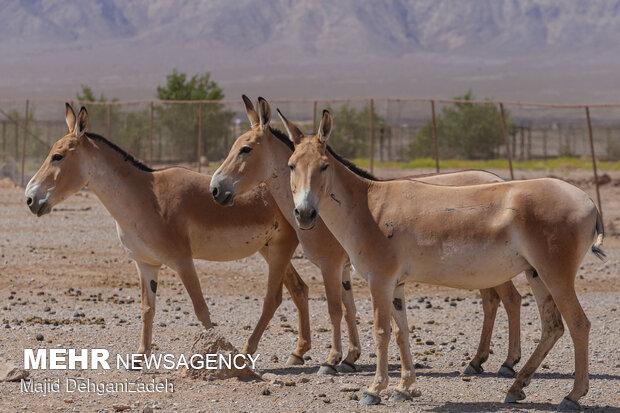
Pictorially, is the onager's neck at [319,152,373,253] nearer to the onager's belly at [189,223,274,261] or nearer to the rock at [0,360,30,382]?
the onager's belly at [189,223,274,261]

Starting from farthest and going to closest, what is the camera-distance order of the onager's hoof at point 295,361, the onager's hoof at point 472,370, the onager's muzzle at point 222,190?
the onager's hoof at point 295,361, the onager's hoof at point 472,370, the onager's muzzle at point 222,190

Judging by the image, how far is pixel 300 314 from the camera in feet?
45.0

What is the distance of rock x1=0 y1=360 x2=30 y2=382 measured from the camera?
1174 cm

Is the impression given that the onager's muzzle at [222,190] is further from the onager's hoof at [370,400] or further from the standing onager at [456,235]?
the onager's hoof at [370,400]

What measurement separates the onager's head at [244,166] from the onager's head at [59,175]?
1616 millimetres

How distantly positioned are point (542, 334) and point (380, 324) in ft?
4.52

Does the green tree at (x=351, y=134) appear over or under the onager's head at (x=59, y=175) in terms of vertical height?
under

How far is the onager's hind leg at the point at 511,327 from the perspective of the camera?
41.3ft

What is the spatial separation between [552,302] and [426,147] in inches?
1827

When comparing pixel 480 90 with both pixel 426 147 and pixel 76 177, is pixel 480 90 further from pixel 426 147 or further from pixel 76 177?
pixel 76 177


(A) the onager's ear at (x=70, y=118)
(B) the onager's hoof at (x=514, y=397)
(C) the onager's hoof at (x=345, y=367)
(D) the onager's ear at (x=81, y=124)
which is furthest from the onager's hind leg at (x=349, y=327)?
(A) the onager's ear at (x=70, y=118)

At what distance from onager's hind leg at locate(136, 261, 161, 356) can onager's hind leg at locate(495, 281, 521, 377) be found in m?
3.38

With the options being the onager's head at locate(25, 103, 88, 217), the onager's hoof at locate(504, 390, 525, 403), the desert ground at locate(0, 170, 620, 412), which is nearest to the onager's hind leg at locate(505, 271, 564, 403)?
the onager's hoof at locate(504, 390, 525, 403)

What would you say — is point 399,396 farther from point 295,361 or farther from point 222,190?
point 222,190
